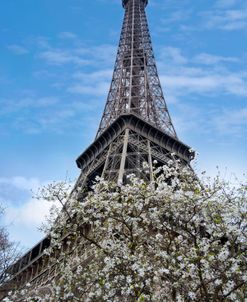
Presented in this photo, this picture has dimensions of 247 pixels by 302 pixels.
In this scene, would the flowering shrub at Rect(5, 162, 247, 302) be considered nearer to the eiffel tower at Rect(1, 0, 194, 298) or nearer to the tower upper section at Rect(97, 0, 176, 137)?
the eiffel tower at Rect(1, 0, 194, 298)

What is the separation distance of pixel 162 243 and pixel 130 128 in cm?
2987

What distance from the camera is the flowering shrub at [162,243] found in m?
10.6

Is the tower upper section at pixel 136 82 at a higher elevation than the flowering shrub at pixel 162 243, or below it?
higher

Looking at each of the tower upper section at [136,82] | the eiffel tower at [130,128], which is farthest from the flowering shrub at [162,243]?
the tower upper section at [136,82]

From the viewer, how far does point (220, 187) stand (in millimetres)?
12164

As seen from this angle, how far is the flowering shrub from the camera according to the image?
→ 10.6 metres

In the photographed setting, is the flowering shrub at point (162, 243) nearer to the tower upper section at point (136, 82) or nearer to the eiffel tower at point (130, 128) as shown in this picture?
the eiffel tower at point (130, 128)

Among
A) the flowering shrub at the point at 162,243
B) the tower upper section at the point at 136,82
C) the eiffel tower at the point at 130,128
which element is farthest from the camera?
the tower upper section at the point at 136,82

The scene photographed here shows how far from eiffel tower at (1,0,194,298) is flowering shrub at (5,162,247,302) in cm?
1849

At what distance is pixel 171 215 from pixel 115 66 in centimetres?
Result: 4648

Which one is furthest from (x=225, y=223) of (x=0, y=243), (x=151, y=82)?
(x=151, y=82)

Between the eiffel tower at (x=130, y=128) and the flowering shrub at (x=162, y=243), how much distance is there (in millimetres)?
18486

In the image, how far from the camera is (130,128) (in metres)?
41.9

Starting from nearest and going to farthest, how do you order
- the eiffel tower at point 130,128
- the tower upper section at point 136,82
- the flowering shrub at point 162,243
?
the flowering shrub at point 162,243 → the eiffel tower at point 130,128 → the tower upper section at point 136,82
